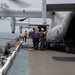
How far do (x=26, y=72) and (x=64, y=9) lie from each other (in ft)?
20.4

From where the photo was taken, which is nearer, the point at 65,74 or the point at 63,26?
the point at 65,74

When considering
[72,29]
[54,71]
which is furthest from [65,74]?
[72,29]

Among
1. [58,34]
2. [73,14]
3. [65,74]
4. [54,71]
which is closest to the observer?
[65,74]

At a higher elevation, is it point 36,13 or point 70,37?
point 36,13

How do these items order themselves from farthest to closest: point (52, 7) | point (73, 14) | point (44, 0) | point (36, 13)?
1. point (36, 13)
2. point (44, 0)
3. point (73, 14)
4. point (52, 7)

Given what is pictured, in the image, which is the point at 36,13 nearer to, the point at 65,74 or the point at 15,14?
the point at 15,14

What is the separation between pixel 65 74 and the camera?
10.6 meters

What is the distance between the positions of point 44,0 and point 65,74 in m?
13.4

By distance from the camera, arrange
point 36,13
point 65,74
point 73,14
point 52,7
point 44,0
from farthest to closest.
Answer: point 36,13, point 44,0, point 73,14, point 52,7, point 65,74

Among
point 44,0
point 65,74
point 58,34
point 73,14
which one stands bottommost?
point 65,74

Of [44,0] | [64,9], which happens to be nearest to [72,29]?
[44,0]

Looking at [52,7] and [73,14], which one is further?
[73,14]

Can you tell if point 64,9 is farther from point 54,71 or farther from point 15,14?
point 15,14

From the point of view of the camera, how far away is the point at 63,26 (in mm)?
19672
